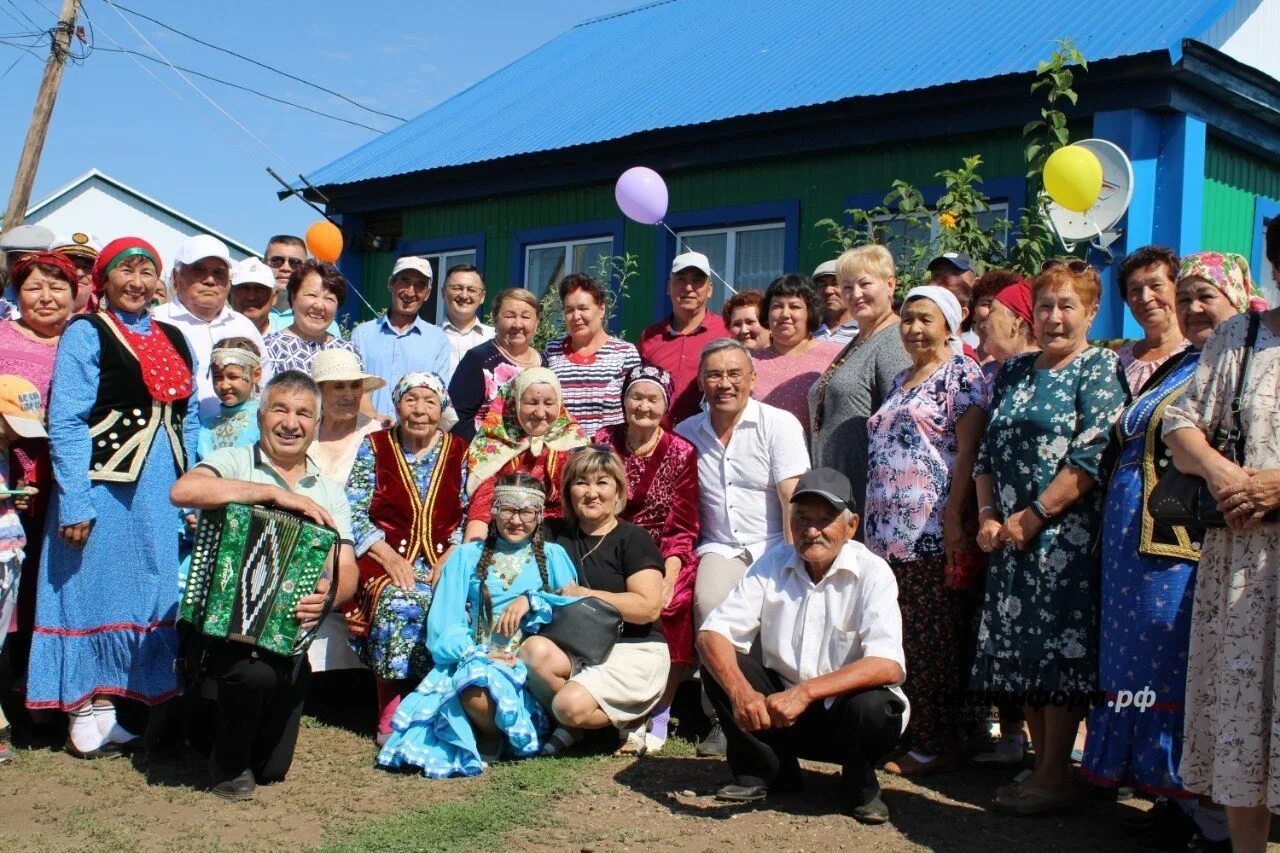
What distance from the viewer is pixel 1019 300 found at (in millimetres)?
5207

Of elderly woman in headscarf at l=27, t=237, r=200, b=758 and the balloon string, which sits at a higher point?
the balloon string

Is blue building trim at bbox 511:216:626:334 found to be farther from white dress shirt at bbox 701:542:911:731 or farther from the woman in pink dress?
white dress shirt at bbox 701:542:911:731

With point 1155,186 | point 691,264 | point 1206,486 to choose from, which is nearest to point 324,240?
point 691,264

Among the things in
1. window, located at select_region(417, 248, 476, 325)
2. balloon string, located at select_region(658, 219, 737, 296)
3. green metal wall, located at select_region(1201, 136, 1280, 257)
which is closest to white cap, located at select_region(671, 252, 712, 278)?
balloon string, located at select_region(658, 219, 737, 296)

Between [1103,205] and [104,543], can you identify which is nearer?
[104,543]

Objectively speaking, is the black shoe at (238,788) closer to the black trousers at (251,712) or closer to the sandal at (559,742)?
the black trousers at (251,712)

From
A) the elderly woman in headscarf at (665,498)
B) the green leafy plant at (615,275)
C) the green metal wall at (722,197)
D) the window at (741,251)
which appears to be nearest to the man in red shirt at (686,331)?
the elderly woman in headscarf at (665,498)

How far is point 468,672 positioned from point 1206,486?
2788 millimetres

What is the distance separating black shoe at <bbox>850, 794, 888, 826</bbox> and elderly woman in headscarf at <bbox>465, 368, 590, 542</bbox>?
1.92 metres

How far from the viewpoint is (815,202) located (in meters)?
10.6

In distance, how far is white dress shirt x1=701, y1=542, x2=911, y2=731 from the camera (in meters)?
4.39

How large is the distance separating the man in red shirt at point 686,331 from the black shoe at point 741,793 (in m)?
2.31

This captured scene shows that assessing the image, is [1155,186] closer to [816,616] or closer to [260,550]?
[816,616]

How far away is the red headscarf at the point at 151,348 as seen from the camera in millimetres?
5246
